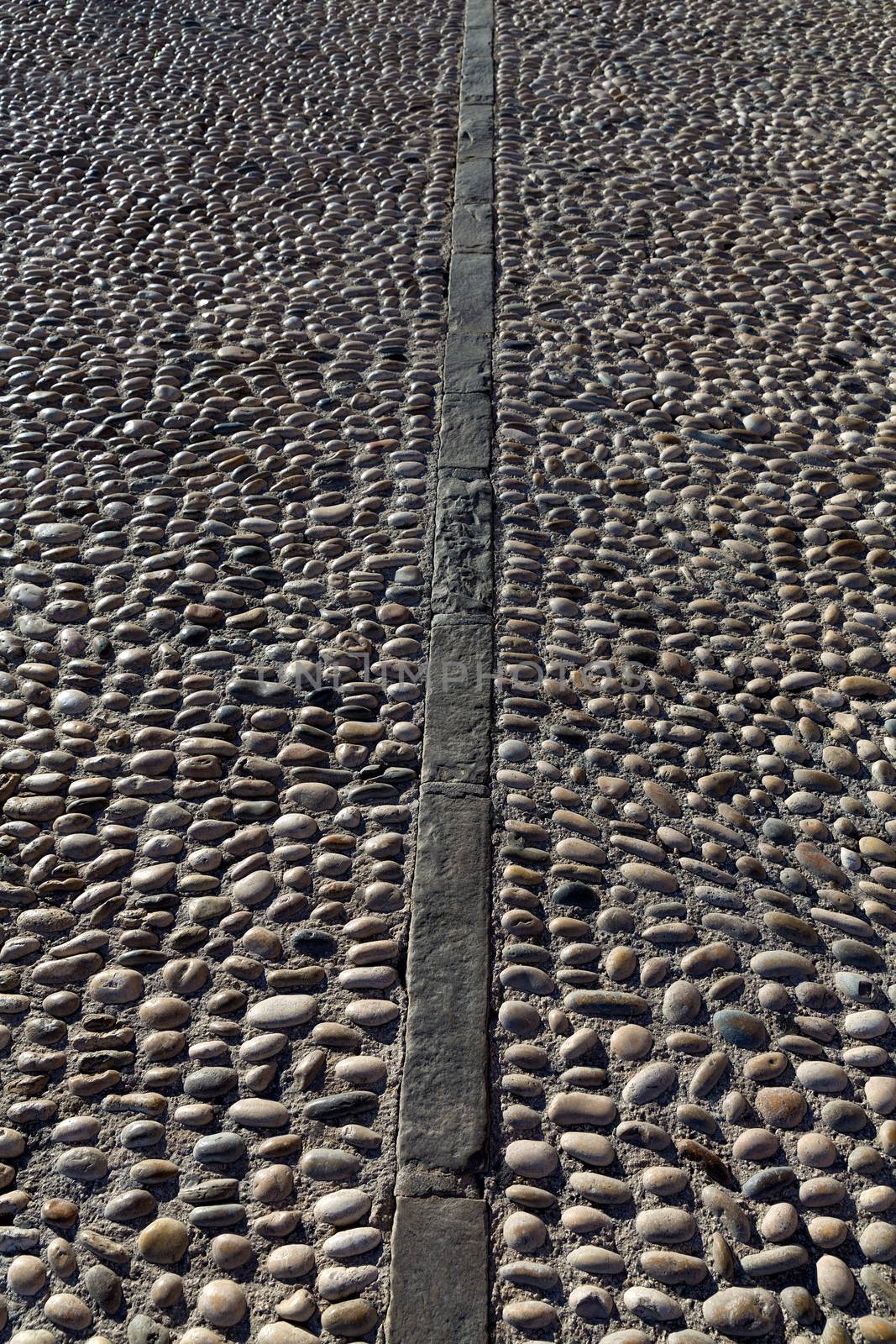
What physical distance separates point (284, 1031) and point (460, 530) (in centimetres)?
169

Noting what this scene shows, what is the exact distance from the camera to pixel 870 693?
124 inches

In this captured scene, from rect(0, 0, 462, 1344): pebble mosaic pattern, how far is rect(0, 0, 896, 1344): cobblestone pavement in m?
0.01

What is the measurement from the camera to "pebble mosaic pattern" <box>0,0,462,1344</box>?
82.0 inches

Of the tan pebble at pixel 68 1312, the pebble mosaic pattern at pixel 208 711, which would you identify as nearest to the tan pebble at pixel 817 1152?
the pebble mosaic pattern at pixel 208 711

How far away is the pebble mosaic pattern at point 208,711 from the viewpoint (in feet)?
6.84

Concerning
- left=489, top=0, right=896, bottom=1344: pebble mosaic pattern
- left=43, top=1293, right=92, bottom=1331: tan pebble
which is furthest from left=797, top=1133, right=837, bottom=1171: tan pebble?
left=43, top=1293, right=92, bottom=1331: tan pebble

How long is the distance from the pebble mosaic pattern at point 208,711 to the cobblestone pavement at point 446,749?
11mm

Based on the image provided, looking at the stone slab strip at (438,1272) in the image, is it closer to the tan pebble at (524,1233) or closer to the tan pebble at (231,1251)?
the tan pebble at (524,1233)

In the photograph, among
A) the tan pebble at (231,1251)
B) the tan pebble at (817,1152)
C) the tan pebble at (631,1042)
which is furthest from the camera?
the tan pebble at (631,1042)

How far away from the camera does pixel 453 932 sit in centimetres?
251

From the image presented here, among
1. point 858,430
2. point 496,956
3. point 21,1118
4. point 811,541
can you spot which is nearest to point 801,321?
point 858,430

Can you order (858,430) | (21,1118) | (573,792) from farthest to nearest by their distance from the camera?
1. (858,430)
2. (573,792)
3. (21,1118)

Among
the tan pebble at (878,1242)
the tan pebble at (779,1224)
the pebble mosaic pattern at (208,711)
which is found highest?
the pebble mosaic pattern at (208,711)

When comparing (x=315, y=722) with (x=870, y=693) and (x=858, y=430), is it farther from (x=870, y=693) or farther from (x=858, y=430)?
(x=858, y=430)
